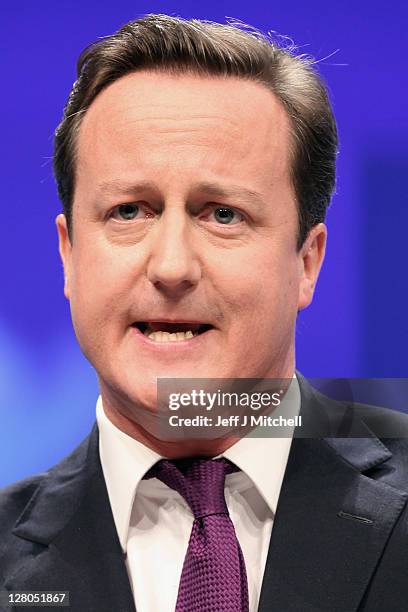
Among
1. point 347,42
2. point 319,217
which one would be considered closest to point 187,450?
point 319,217

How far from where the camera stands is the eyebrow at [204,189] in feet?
4.62

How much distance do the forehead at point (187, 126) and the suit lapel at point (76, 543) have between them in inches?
19.5

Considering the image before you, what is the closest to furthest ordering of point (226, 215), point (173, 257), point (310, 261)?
point (173, 257)
point (226, 215)
point (310, 261)

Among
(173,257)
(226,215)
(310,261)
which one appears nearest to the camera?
(173,257)

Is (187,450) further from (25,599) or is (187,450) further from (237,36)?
(237,36)

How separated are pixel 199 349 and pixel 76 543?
362 mm

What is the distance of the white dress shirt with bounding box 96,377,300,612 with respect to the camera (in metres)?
1.42

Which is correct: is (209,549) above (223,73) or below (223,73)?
below

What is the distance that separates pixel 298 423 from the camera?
156 cm

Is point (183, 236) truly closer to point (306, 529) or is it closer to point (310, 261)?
point (310, 261)

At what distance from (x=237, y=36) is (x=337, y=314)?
57cm

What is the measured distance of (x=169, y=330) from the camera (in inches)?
55.2

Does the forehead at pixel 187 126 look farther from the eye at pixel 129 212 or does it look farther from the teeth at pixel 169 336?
the teeth at pixel 169 336

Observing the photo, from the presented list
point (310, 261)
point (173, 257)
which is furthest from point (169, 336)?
point (310, 261)
